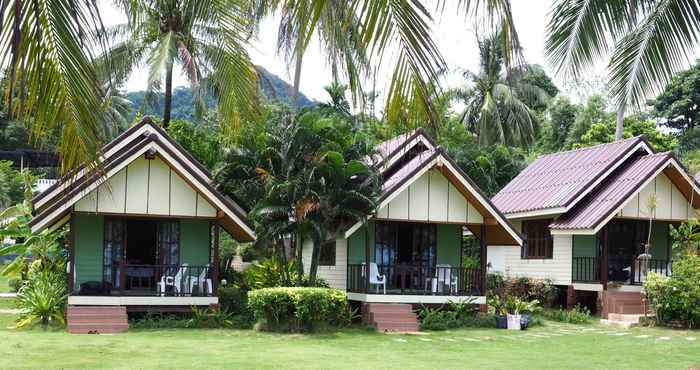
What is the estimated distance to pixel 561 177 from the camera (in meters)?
27.9

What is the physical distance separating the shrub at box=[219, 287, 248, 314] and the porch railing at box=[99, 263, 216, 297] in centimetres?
88

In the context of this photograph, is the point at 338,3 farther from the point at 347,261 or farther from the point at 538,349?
the point at 347,261

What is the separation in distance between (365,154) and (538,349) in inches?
243

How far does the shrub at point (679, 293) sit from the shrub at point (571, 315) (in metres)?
2.24

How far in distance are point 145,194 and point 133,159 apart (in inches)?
45.2

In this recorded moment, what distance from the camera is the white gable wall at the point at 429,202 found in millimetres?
22422

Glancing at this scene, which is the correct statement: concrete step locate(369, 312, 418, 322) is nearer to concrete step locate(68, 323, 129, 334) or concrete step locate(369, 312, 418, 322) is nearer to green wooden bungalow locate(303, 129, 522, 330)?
green wooden bungalow locate(303, 129, 522, 330)

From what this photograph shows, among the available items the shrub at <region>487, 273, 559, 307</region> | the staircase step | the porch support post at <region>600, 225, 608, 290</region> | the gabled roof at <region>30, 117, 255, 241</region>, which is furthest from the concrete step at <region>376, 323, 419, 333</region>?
the porch support post at <region>600, 225, 608, 290</region>

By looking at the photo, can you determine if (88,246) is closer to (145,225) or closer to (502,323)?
(145,225)

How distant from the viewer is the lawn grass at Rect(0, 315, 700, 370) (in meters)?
14.3

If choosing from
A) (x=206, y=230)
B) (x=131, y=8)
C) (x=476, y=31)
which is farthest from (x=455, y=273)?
(x=476, y=31)

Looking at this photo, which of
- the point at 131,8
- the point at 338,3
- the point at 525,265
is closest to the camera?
the point at 338,3

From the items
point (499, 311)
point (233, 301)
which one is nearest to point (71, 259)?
point (233, 301)

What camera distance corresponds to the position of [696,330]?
21.0 meters
